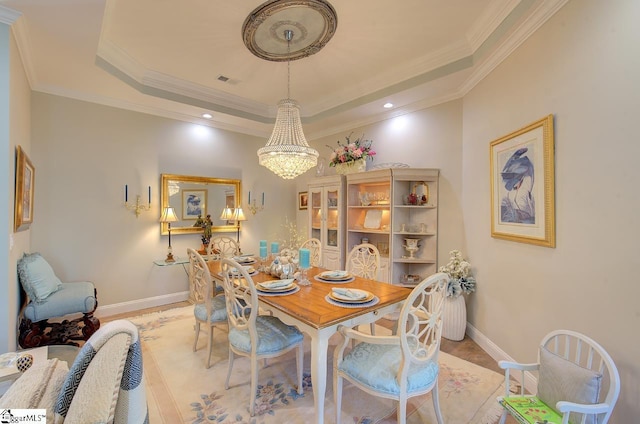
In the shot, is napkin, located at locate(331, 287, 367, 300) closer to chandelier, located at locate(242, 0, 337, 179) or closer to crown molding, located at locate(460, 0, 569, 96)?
chandelier, located at locate(242, 0, 337, 179)

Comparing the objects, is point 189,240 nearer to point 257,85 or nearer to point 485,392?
point 257,85

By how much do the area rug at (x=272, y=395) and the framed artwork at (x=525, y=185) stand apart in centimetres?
Result: 123

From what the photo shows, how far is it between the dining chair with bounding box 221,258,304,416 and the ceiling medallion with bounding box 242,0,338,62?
2.01 meters

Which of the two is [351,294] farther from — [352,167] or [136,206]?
[136,206]

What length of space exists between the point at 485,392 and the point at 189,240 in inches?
158

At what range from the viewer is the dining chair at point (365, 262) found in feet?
9.55

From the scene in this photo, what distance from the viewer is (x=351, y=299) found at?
1.88 meters

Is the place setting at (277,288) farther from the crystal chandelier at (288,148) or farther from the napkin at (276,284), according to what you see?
the crystal chandelier at (288,148)

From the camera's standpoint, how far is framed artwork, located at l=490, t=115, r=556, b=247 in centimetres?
197

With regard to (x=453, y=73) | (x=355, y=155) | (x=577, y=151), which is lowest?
(x=577, y=151)

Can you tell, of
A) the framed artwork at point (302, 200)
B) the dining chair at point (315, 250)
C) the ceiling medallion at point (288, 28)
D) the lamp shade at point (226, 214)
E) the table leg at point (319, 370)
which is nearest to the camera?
the table leg at point (319, 370)

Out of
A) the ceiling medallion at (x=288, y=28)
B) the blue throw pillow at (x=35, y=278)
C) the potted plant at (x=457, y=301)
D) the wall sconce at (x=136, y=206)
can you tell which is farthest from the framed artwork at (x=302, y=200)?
the blue throw pillow at (x=35, y=278)

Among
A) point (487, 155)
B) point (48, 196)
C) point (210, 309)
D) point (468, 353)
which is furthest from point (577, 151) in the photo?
point (48, 196)

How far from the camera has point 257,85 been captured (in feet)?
12.0
